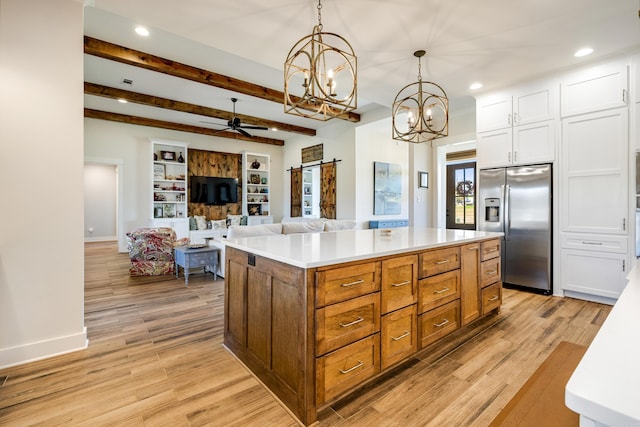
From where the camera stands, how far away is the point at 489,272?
3016 mm

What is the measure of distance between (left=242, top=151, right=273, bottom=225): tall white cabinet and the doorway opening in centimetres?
546

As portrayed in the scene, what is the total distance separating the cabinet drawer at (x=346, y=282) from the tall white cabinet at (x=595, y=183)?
3.46 metres

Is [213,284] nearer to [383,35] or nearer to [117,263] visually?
[117,263]

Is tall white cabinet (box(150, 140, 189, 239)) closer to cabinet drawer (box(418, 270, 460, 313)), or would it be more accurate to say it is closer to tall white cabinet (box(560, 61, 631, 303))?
cabinet drawer (box(418, 270, 460, 313))

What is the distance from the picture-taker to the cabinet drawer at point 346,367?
65.0 inches

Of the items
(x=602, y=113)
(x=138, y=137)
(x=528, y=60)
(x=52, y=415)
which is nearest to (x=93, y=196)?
(x=138, y=137)

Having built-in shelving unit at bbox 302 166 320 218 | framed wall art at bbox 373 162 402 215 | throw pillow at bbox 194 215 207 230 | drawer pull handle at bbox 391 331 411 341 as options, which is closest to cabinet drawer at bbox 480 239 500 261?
drawer pull handle at bbox 391 331 411 341

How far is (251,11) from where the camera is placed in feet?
8.98

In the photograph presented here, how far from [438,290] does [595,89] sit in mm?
3436

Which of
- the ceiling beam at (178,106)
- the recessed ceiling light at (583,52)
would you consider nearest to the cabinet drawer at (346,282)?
the recessed ceiling light at (583,52)

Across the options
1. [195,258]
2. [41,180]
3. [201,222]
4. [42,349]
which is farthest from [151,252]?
[201,222]

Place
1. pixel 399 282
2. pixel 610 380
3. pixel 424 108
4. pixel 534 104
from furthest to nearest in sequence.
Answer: pixel 424 108
pixel 534 104
pixel 399 282
pixel 610 380

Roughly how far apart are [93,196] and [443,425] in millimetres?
10675

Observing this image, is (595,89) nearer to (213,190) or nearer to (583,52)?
(583,52)
